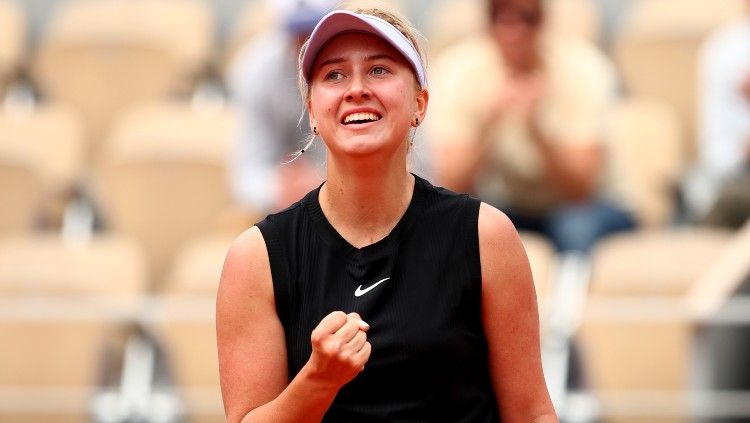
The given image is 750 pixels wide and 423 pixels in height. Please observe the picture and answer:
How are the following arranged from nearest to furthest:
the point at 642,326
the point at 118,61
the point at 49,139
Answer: the point at 642,326, the point at 49,139, the point at 118,61

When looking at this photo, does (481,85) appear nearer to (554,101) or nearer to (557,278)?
(554,101)

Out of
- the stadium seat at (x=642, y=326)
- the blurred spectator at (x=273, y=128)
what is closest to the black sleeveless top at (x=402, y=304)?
the blurred spectator at (x=273, y=128)

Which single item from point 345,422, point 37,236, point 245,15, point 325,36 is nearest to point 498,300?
point 345,422

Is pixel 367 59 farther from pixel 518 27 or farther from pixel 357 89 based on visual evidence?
pixel 518 27

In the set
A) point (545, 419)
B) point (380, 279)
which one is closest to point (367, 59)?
point (380, 279)

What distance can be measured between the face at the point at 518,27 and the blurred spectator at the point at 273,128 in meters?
0.69

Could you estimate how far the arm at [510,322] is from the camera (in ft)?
7.00

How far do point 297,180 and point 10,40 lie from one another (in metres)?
3.05

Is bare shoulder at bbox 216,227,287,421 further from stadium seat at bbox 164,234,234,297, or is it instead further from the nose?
stadium seat at bbox 164,234,234,297

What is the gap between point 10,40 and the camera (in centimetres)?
712

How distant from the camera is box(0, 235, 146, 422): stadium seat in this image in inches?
196

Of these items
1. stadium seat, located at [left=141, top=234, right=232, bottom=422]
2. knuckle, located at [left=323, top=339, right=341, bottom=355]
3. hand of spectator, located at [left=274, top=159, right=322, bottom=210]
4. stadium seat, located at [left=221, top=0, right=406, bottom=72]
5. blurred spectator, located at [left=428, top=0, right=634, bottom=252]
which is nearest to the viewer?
knuckle, located at [left=323, top=339, right=341, bottom=355]

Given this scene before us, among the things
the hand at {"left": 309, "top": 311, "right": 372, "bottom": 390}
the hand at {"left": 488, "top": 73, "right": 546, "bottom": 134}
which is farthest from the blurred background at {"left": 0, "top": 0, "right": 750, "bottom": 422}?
the hand at {"left": 309, "top": 311, "right": 372, "bottom": 390}

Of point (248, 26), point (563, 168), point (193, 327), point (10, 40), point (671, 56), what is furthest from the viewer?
point (10, 40)
